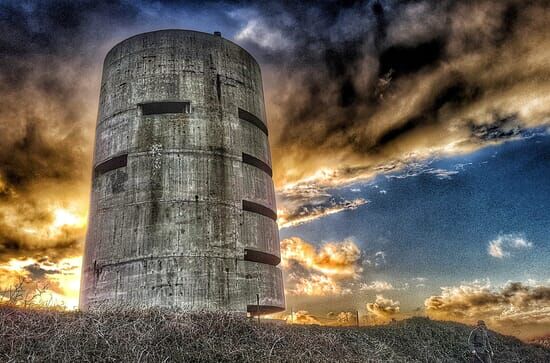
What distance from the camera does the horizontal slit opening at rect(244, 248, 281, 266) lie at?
16953 millimetres

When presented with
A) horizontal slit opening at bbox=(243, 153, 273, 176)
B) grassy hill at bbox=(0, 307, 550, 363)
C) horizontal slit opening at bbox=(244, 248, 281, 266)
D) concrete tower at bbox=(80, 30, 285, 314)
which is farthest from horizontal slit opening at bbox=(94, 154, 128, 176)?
grassy hill at bbox=(0, 307, 550, 363)

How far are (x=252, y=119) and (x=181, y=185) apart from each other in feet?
15.4

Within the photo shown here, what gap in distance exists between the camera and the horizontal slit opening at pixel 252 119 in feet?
59.9

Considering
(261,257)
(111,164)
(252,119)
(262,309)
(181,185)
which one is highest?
(252,119)

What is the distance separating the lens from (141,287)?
14.6 m

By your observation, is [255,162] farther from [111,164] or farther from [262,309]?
[262,309]

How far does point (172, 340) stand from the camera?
9516mm

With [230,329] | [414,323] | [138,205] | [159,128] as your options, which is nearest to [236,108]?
[159,128]

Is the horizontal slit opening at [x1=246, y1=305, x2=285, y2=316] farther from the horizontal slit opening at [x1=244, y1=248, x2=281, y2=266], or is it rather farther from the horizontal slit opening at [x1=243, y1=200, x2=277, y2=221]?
the horizontal slit opening at [x1=243, y1=200, x2=277, y2=221]

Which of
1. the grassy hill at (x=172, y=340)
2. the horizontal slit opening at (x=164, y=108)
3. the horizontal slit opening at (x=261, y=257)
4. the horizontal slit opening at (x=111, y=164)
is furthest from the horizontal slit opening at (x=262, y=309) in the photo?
the horizontal slit opening at (x=164, y=108)

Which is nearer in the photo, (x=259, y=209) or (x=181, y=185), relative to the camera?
(x=181, y=185)

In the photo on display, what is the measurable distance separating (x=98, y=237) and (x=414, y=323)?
40.0ft

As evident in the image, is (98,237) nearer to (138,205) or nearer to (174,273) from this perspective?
(138,205)

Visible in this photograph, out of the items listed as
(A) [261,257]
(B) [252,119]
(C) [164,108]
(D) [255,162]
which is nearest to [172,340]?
(A) [261,257]
